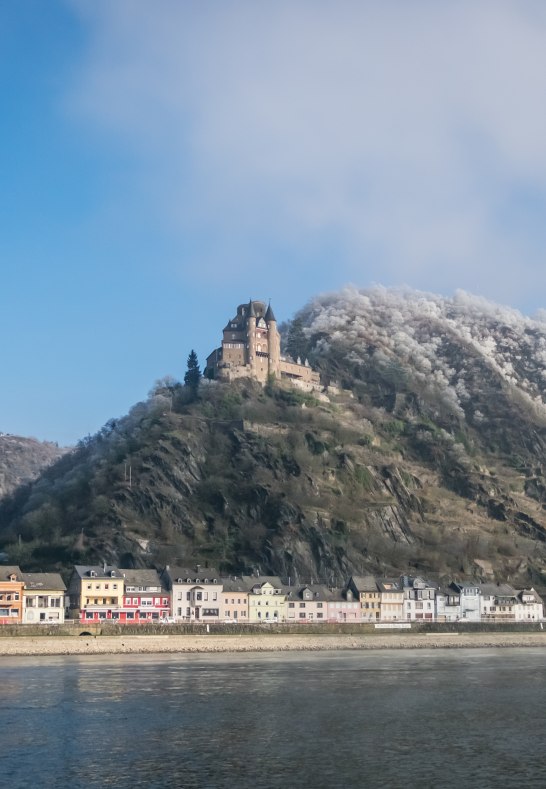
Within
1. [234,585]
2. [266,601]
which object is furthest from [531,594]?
A: [234,585]

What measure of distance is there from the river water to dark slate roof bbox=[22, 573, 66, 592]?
37.4 m

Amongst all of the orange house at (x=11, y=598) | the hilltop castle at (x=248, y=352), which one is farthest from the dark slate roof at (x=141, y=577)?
the hilltop castle at (x=248, y=352)

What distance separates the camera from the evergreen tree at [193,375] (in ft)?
627

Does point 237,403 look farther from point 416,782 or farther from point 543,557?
→ point 416,782

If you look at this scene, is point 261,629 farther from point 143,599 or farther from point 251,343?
point 251,343

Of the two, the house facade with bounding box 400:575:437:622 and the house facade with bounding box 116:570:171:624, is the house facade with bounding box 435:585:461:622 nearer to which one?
the house facade with bounding box 400:575:437:622

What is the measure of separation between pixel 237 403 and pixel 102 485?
3066cm

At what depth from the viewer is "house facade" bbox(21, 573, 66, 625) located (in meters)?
120

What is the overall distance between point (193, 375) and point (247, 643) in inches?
3520

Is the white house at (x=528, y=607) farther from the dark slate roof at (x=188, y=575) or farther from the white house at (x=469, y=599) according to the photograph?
the dark slate roof at (x=188, y=575)

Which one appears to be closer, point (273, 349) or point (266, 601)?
point (266, 601)

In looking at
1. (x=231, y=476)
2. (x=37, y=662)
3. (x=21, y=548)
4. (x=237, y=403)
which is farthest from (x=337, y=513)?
(x=37, y=662)

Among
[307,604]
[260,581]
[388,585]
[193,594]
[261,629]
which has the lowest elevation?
[261,629]

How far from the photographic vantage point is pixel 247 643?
110750 mm
